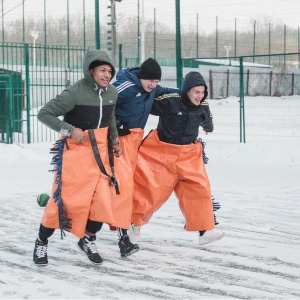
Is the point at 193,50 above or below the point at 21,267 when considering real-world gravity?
above

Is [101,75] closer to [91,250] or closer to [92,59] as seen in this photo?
[92,59]

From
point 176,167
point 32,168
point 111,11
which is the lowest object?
point 32,168

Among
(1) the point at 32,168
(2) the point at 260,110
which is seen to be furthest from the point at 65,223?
(2) the point at 260,110

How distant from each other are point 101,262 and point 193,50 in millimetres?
28975

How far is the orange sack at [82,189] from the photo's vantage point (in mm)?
4898

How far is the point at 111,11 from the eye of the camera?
17.8 meters

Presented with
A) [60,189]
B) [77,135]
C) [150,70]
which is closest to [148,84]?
A: [150,70]

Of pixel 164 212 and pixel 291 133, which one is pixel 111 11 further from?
pixel 164 212

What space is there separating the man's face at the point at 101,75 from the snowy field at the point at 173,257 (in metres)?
1.24

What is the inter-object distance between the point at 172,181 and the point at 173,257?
22.5 inches

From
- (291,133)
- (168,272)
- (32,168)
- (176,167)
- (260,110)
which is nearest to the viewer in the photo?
(168,272)

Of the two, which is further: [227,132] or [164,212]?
[227,132]

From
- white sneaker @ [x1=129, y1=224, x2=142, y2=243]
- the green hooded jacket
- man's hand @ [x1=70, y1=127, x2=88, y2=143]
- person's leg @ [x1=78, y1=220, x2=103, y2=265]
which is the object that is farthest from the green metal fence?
man's hand @ [x1=70, y1=127, x2=88, y2=143]

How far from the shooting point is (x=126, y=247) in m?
5.33
